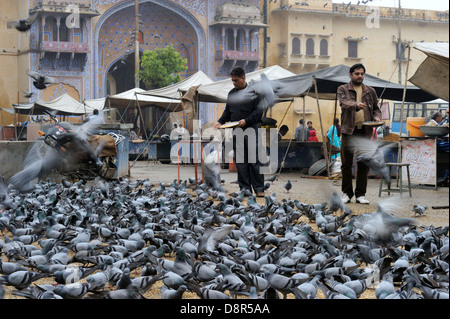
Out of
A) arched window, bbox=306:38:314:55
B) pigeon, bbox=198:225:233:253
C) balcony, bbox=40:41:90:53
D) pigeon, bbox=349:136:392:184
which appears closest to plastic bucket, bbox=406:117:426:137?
pigeon, bbox=349:136:392:184

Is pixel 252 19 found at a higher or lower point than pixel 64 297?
higher

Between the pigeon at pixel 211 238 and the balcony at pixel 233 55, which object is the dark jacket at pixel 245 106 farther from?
the balcony at pixel 233 55

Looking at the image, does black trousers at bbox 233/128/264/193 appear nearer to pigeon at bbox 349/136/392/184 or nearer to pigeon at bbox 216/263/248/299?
pigeon at bbox 349/136/392/184

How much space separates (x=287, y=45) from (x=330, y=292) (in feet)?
113

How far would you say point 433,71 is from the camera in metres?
6.82

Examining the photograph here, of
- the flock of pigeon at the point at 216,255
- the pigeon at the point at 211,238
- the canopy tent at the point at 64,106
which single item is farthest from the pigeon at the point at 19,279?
the canopy tent at the point at 64,106

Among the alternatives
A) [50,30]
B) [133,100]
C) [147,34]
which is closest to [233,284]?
[133,100]

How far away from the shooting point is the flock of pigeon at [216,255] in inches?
140

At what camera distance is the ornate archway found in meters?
32.9

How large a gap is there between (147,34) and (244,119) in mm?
26862

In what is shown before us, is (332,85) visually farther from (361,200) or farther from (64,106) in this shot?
(64,106)

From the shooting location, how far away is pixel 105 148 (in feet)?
36.8
